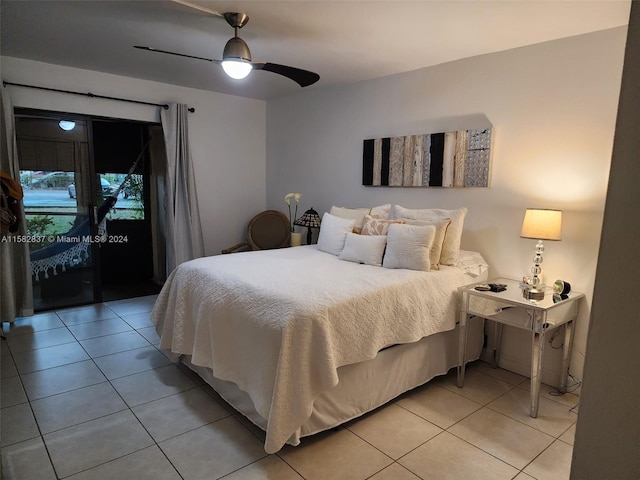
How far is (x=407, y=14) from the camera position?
94.2 inches

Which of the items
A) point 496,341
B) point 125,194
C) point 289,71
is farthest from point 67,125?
point 496,341

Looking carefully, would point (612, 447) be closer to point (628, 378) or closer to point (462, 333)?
point (628, 378)

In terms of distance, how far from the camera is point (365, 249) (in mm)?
3068

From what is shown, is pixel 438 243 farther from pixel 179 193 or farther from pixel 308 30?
pixel 179 193

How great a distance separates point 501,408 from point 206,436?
1822 millimetres

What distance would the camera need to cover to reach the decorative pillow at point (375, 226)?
3.19 meters

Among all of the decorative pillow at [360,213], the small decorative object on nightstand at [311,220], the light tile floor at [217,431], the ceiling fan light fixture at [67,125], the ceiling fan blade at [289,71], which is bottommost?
the light tile floor at [217,431]

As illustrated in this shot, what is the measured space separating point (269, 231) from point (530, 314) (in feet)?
10.5

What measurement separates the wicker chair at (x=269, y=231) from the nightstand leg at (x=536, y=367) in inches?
122

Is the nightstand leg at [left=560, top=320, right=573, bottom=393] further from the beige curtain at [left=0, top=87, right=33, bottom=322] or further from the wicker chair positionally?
the beige curtain at [left=0, top=87, right=33, bottom=322]

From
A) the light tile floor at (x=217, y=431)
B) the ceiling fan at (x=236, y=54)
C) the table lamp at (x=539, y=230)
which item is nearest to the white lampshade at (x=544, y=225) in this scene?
the table lamp at (x=539, y=230)

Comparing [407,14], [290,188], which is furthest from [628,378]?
[290,188]

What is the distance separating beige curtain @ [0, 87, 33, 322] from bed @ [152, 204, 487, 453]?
1.72 m

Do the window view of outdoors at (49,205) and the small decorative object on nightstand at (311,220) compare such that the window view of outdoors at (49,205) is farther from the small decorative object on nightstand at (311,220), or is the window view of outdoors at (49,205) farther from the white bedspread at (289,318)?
the small decorative object on nightstand at (311,220)
